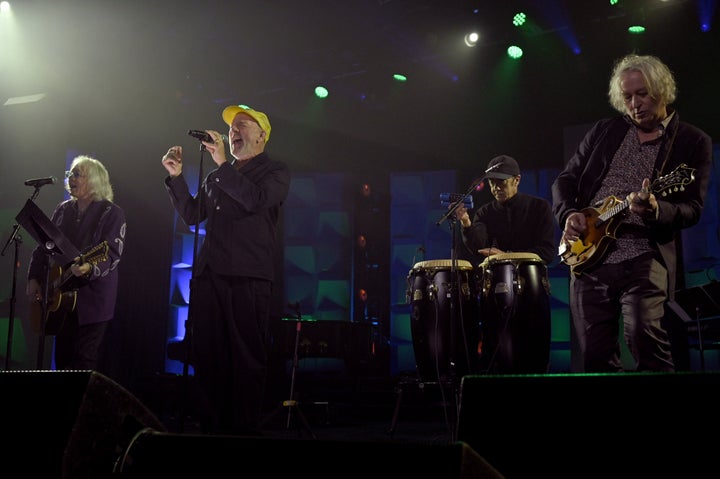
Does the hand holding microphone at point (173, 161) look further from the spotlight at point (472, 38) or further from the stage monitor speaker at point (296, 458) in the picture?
the spotlight at point (472, 38)

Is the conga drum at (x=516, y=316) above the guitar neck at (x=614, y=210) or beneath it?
beneath

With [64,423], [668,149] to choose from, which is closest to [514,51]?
[668,149]

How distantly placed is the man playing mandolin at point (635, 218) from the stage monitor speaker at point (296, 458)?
2.12m

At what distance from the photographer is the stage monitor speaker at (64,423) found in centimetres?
117

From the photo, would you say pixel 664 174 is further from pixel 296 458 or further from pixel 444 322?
pixel 296 458

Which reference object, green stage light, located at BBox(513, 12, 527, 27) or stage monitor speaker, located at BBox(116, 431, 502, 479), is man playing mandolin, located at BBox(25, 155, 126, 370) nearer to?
stage monitor speaker, located at BBox(116, 431, 502, 479)

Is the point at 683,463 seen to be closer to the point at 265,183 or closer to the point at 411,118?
the point at 265,183

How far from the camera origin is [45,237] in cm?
490

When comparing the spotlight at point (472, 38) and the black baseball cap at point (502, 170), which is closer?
the black baseball cap at point (502, 170)

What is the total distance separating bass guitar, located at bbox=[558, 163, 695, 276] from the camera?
288cm

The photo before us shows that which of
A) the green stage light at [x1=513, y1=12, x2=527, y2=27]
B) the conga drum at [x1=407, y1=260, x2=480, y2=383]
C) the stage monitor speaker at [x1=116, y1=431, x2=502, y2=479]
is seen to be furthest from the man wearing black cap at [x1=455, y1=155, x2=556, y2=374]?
the stage monitor speaker at [x1=116, y1=431, x2=502, y2=479]

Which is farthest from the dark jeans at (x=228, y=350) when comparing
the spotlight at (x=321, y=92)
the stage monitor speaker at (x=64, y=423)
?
the spotlight at (x=321, y=92)

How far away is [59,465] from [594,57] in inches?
315

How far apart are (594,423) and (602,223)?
209cm
